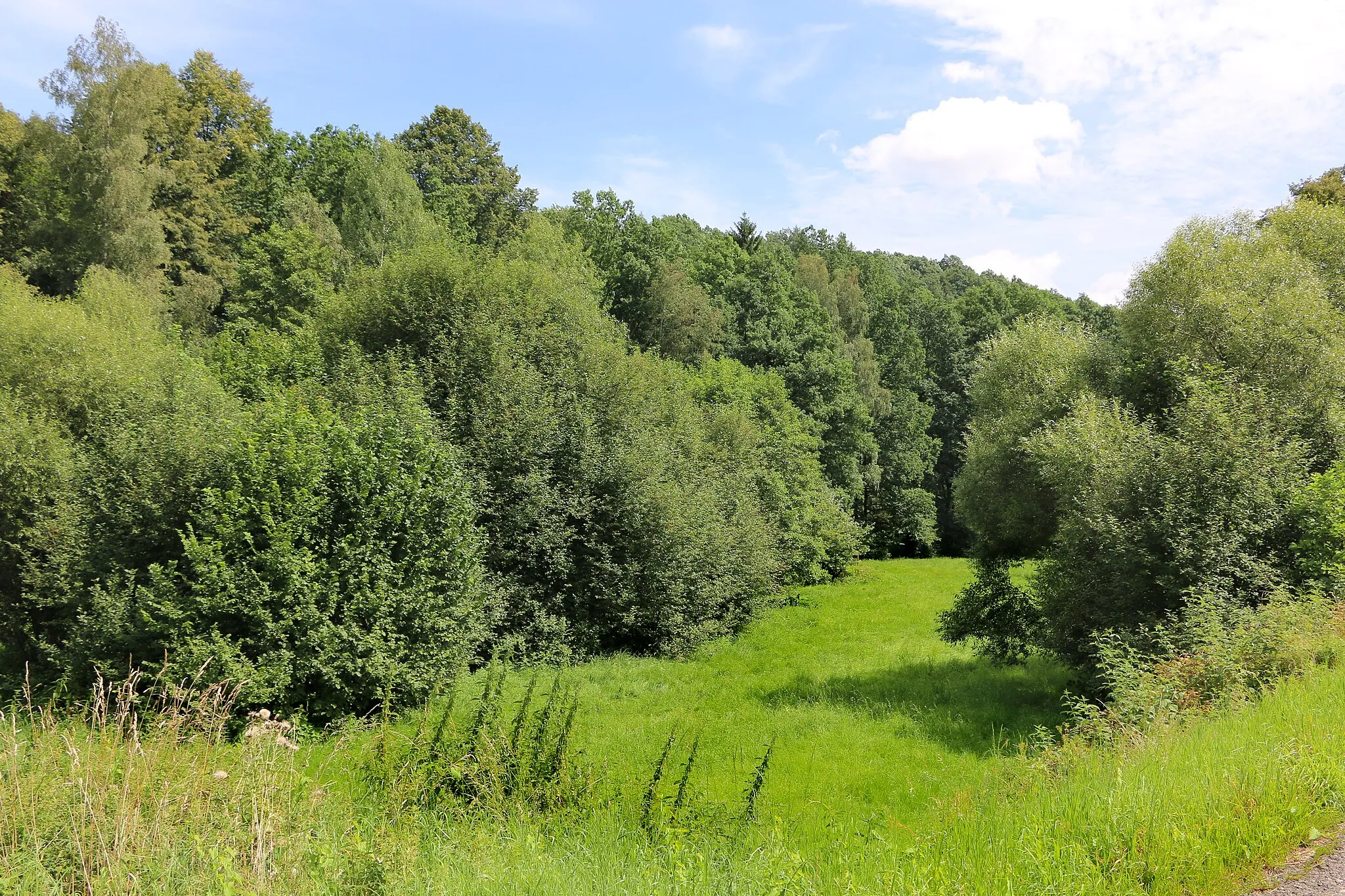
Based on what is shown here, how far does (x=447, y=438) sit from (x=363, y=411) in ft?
12.2

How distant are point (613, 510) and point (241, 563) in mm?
10227

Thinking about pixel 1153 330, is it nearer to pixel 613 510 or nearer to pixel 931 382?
pixel 613 510

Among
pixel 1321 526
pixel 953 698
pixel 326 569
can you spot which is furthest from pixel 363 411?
pixel 1321 526

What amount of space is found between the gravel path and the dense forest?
7.59 metres

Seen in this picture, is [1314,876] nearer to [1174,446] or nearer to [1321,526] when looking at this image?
[1321,526]

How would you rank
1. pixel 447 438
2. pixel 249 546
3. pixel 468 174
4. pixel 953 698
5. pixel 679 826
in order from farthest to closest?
pixel 468 174 → pixel 447 438 → pixel 953 698 → pixel 249 546 → pixel 679 826

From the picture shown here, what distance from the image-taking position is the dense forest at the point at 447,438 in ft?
43.1

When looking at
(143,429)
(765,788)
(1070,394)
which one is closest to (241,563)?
(143,429)

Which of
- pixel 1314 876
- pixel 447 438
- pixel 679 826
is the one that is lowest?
pixel 679 826

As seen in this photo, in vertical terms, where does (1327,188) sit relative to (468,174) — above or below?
below

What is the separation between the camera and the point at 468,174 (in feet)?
141

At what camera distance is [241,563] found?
13.1m

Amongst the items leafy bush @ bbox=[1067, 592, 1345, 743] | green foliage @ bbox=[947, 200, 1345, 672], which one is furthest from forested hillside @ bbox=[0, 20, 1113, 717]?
leafy bush @ bbox=[1067, 592, 1345, 743]

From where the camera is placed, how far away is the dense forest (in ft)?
43.1
